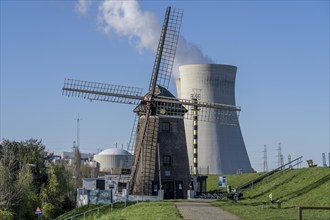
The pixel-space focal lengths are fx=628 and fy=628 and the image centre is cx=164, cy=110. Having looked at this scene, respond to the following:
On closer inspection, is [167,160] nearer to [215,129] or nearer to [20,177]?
[20,177]

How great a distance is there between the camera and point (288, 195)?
38.0 metres

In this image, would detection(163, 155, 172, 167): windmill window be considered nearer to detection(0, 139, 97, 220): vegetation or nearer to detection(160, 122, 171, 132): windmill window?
detection(160, 122, 171, 132): windmill window

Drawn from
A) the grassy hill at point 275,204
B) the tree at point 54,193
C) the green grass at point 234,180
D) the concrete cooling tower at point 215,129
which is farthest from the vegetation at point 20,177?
the green grass at point 234,180

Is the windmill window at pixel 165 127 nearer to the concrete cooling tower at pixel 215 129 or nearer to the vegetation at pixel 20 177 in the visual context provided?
the concrete cooling tower at pixel 215 129

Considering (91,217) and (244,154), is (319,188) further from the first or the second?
(244,154)

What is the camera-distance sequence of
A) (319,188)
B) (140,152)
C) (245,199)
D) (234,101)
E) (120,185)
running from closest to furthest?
(319,188) → (245,199) → (140,152) → (120,185) → (234,101)

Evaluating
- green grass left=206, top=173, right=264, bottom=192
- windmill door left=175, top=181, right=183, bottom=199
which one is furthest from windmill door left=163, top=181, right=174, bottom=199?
green grass left=206, top=173, right=264, bottom=192

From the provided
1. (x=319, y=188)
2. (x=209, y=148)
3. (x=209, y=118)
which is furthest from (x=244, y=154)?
(x=319, y=188)

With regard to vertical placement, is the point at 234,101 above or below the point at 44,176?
above

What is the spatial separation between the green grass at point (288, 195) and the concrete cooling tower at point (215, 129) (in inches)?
427

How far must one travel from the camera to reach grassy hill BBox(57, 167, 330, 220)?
27.7 metres

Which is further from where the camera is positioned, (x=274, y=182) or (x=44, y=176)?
(x=44, y=176)

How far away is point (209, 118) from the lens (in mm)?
51062

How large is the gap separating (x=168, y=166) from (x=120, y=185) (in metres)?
5.02
